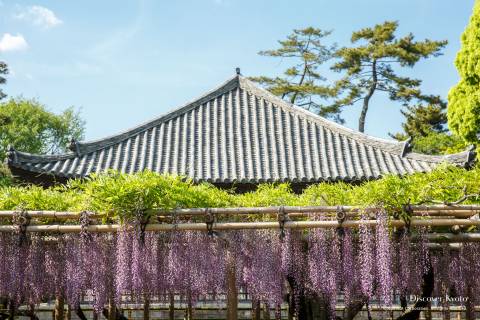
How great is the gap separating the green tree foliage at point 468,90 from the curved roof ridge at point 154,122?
21.3 ft

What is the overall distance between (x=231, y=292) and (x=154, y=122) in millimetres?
9704

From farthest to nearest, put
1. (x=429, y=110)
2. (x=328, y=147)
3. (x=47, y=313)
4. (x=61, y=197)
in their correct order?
(x=429, y=110), (x=47, y=313), (x=328, y=147), (x=61, y=197)

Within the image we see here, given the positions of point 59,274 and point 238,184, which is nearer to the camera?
point 59,274

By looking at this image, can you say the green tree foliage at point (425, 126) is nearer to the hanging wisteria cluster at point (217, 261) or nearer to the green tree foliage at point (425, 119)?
the green tree foliage at point (425, 119)

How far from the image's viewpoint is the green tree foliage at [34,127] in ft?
139

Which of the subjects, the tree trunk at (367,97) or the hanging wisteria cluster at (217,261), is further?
the tree trunk at (367,97)

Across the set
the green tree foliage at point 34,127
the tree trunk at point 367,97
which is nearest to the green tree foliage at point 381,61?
the tree trunk at point 367,97

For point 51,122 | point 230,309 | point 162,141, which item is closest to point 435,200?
point 230,309

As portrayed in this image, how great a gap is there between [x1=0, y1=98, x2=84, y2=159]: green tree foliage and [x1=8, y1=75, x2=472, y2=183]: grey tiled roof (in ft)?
92.9

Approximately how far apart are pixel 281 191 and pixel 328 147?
262 inches

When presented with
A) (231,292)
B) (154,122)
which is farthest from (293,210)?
(154,122)

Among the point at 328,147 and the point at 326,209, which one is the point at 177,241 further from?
the point at 328,147

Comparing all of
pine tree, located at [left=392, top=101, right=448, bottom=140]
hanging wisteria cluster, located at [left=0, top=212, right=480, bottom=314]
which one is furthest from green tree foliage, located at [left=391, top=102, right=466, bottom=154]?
hanging wisteria cluster, located at [left=0, top=212, right=480, bottom=314]

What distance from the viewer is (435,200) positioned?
23.3 ft
